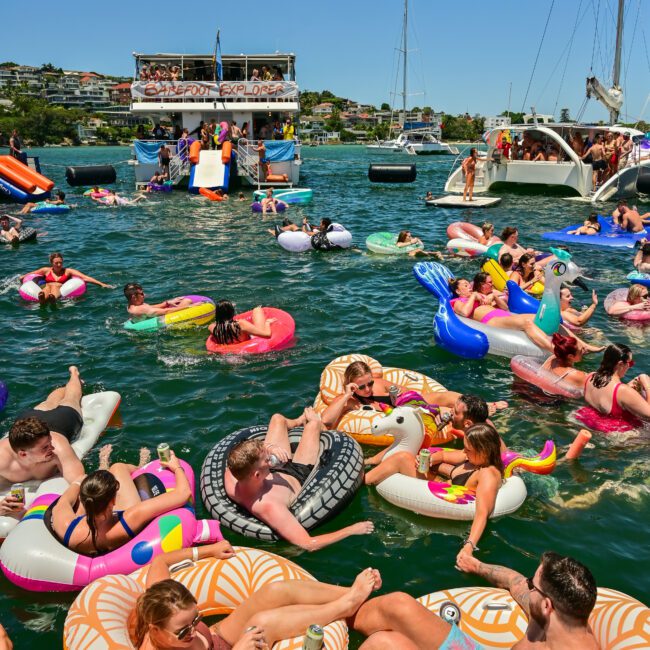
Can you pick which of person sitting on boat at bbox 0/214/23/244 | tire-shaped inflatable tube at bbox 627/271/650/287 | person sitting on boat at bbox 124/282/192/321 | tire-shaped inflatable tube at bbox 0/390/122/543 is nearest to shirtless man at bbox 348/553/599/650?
tire-shaped inflatable tube at bbox 0/390/122/543

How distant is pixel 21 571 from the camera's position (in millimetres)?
4660

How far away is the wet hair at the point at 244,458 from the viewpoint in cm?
487

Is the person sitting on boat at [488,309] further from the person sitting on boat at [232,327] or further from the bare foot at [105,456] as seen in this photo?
the bare foot at [105,456]

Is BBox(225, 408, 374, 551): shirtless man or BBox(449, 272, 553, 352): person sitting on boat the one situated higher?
BBox(449, 272, 553, 352): person sitting on boat

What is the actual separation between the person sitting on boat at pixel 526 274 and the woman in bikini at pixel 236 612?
8.53 m

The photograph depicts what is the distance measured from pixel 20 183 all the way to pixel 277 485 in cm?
2490

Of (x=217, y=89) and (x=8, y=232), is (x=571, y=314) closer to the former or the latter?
(x=8, y=232)

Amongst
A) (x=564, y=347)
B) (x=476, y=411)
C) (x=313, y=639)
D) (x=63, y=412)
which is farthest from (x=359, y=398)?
(x=313, y=639)

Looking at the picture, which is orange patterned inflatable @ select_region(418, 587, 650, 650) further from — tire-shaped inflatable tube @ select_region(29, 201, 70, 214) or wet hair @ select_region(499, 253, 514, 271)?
tire-shaped inflatable tube @ select_region(29, 201, 70, 214)

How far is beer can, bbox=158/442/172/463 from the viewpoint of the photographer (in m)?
5.40

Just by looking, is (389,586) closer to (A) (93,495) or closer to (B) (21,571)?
(A) (93,495)

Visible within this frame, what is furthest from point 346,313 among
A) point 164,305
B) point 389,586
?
point 389,586

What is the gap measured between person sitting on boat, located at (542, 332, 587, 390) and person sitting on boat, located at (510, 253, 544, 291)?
12.7ft

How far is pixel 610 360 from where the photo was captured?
6.92 metres
